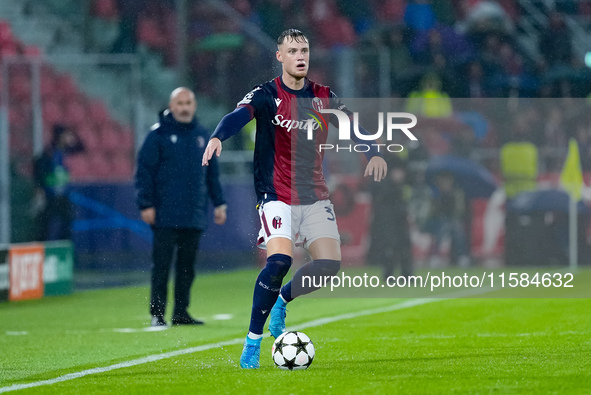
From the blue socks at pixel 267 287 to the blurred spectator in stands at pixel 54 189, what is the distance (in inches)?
362

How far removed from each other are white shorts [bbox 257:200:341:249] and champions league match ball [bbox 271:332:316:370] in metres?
0.60

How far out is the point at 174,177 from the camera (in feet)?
30.0

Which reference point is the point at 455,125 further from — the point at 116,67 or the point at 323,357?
the point at 323,357

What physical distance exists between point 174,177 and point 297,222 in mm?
2951

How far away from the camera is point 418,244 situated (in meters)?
15.5

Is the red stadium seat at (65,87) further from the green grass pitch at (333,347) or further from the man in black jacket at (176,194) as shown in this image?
the man in black jacket at (176,194)

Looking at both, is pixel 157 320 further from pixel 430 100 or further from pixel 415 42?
pixel 415 42

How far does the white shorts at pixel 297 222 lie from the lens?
6.20m

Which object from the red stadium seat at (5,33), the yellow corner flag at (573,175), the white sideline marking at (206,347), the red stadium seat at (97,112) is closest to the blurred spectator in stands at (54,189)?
the red stadium seat at (97,112)

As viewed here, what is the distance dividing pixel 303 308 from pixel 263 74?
6529 millimetres

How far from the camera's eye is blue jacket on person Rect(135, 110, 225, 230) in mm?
9055

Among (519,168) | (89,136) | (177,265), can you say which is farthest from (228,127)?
(89,136)

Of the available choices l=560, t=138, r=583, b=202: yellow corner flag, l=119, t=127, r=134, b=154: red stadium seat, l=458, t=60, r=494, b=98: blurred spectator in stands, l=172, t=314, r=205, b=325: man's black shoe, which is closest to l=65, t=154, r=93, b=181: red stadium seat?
l=119, t=127, r=134, b=154: red stadium seat

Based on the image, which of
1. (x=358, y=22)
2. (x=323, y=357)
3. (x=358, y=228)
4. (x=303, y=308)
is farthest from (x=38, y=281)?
(x=358, y=22)
